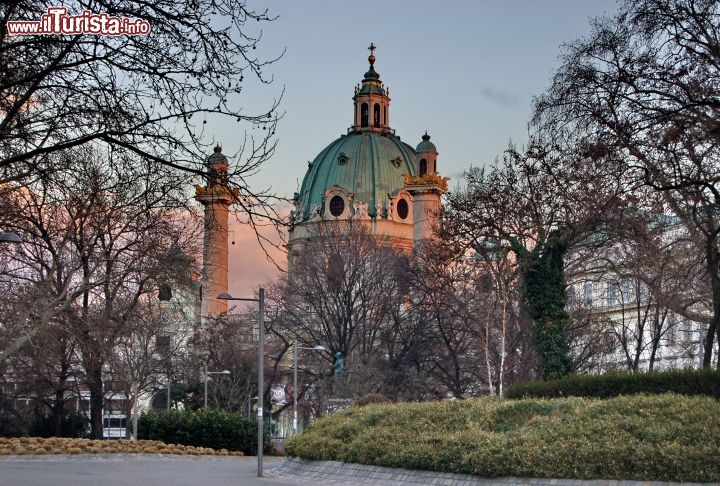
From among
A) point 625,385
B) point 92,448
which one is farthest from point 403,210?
point 625,385

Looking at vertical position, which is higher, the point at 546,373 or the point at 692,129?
the point at 692,129

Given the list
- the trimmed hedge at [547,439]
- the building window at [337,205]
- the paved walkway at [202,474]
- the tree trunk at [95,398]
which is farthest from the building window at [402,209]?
the trimmed hedge at [547,439]

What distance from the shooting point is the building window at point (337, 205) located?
12212cm

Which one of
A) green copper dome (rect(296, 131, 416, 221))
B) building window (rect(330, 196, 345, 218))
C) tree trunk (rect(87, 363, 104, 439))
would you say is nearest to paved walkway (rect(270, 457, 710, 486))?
tree trunk (rect(87, 363, 104, 439))

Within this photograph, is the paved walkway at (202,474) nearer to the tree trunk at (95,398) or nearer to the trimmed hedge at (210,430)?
the trimmed hedge at (210,430)

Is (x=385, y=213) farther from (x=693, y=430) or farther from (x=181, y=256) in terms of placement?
(x=693, y=430)

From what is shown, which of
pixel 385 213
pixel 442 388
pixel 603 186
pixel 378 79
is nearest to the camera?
pixel 603 186

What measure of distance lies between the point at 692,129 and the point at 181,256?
73.9ft

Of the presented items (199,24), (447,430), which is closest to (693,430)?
(447,430)

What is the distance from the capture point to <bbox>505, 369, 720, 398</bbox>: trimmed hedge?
24.6m

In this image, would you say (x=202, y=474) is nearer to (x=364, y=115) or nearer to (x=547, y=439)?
(x=547, y=439)

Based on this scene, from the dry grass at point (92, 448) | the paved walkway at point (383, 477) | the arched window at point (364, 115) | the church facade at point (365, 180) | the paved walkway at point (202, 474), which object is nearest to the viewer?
the paved walkway at point (383, 477)

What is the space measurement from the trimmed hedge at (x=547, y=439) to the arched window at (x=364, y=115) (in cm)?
9979

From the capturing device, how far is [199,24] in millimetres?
12094
